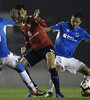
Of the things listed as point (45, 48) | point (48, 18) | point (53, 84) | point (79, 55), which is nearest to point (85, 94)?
point (53, 84)

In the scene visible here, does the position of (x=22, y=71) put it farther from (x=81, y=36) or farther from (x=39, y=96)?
(x=81, y=36)

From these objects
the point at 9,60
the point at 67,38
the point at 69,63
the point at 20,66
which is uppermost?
the point at 67,38

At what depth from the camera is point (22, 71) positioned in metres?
8.74

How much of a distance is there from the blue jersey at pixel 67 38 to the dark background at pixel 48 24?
4.67m

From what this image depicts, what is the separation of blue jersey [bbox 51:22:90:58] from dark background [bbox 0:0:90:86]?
184 inches

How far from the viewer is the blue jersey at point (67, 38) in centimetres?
957

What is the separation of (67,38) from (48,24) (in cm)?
515

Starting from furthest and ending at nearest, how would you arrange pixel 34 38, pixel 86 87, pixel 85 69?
1. pixel 86 87
2. pixel 85 69
3. pixel 34 38

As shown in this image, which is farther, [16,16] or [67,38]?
[67,38]

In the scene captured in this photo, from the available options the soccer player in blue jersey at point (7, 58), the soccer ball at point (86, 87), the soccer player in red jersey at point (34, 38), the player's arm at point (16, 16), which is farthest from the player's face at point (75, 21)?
the soccer player in blue jersey at point (7, 58)

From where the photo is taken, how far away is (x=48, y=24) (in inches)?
578

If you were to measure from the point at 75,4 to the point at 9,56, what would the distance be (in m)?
6.79

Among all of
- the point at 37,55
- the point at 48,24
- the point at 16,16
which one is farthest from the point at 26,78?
the point at 48,24

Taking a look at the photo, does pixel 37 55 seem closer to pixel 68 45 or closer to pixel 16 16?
pixel 68 45
